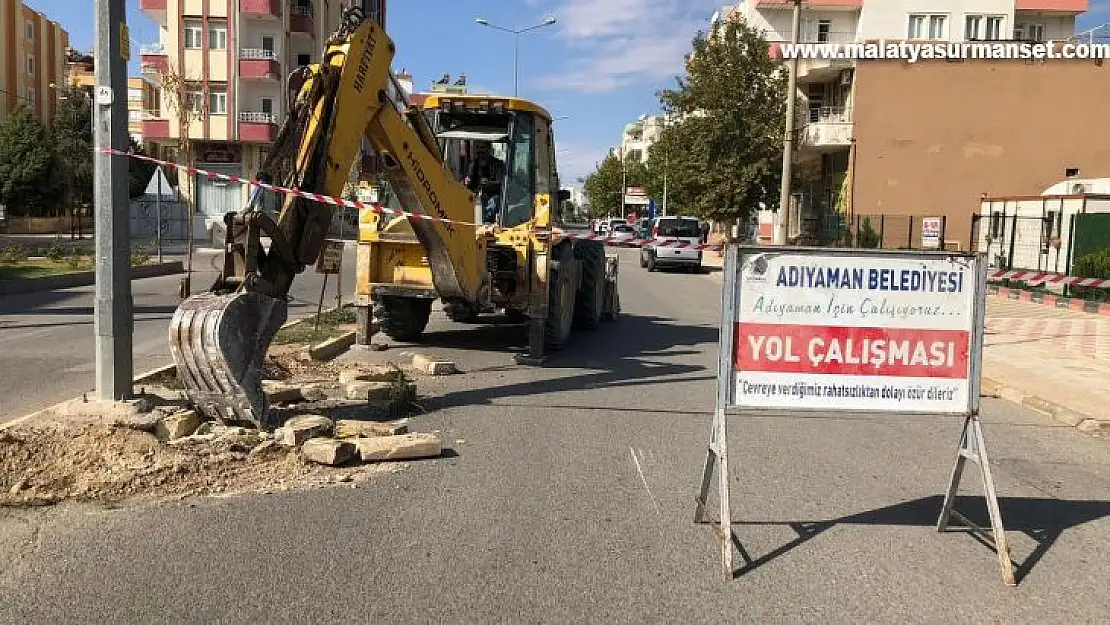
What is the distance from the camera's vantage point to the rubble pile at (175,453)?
5805 millimetres

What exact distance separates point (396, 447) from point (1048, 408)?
692 centimetres

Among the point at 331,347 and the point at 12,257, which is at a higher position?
the point at 12,257

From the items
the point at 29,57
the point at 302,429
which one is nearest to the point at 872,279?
the point at 302,429

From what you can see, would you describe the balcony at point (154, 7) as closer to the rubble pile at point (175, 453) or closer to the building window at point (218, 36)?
the building window at point (218, 36)

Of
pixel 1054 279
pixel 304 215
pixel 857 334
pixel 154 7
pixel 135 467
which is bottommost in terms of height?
pixel 135 467

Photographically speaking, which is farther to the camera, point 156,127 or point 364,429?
point 156,127

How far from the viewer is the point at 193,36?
50.7m

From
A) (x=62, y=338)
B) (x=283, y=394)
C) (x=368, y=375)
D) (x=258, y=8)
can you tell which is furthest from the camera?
(x=258, y=8)

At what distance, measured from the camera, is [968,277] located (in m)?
5.42

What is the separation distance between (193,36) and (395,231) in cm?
4516

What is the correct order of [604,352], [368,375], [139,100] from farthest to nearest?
[139,100], [604,352], [368,375]

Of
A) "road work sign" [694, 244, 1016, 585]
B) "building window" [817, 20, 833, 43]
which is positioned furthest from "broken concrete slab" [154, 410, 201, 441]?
"building window" [817, 20, 833, 43]

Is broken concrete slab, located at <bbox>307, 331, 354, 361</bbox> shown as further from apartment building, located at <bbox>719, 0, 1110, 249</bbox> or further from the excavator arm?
apartment building, located at <bbox>719, 0, 1110, 249</bbox>

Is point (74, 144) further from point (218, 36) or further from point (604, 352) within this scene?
point (604, 352)
